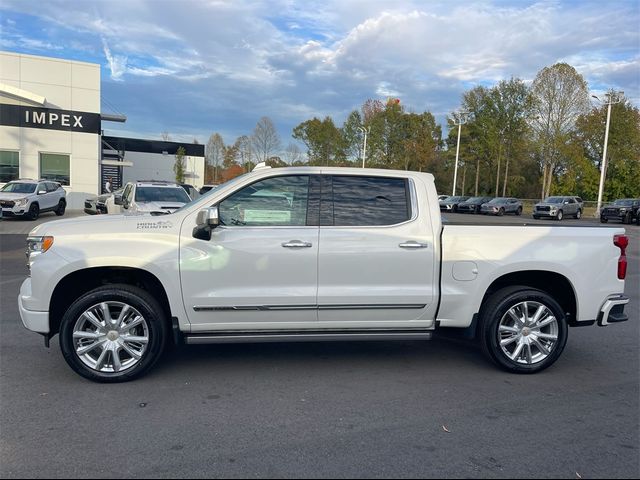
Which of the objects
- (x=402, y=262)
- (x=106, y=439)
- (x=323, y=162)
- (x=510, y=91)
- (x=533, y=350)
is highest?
(x=510, y=91)

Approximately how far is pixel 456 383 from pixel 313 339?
1355 millimetres

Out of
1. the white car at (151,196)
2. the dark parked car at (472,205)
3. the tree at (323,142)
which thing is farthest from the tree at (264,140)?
the white car at (151,196)

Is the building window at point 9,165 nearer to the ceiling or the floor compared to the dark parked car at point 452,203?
nearer to the ceiling

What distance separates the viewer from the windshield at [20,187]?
20906 mm

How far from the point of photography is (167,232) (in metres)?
4.48

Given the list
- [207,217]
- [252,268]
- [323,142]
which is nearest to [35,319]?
[207,217]

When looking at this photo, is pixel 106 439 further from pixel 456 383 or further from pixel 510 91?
pixel 510 91

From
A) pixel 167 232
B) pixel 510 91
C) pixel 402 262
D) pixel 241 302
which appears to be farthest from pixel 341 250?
pixel 510 91

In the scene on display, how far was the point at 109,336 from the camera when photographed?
14.7 ft

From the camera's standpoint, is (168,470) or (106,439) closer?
(168,470)

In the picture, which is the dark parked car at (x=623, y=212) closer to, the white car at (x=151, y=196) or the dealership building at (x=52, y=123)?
the white car at (x=151, y=196)

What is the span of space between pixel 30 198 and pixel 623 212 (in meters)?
33.4

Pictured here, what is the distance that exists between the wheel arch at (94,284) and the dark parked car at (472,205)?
4531 cm

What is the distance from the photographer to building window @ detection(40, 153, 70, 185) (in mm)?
27375
